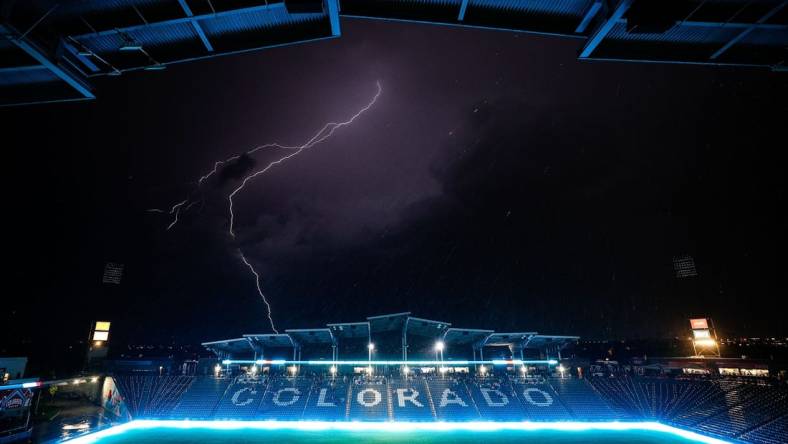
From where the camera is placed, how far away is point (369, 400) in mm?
33125

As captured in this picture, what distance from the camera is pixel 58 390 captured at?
96.4ft

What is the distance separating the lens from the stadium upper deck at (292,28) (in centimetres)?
570

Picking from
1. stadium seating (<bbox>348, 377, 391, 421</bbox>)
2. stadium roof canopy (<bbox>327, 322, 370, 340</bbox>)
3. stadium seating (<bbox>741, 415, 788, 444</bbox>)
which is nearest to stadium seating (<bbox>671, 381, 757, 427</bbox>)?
stadium seating (<bbox>741, 415, 788, 444</bbox>)

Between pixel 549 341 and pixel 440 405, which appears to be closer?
pixel 440 405

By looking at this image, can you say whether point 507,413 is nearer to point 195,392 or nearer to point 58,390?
point 195,392

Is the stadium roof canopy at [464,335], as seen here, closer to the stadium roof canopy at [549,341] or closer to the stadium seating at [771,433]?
the stadium roof canopy at [549,341]

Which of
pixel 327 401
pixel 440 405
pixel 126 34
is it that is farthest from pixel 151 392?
pixel 126 34

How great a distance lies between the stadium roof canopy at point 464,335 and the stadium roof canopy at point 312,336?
13375 mm

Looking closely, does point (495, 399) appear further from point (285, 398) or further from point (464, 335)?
point (285, 398)

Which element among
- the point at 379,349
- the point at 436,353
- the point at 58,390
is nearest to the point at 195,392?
the point at 58,390

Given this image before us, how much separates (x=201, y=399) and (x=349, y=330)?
598 inches

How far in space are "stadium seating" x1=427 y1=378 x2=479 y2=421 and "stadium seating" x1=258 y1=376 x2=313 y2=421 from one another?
39.2 feet

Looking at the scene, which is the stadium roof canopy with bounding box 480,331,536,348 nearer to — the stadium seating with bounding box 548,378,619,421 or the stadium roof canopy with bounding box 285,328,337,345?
the stadium seating with bounding box 548,378,619,421

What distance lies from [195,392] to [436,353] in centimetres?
2728
